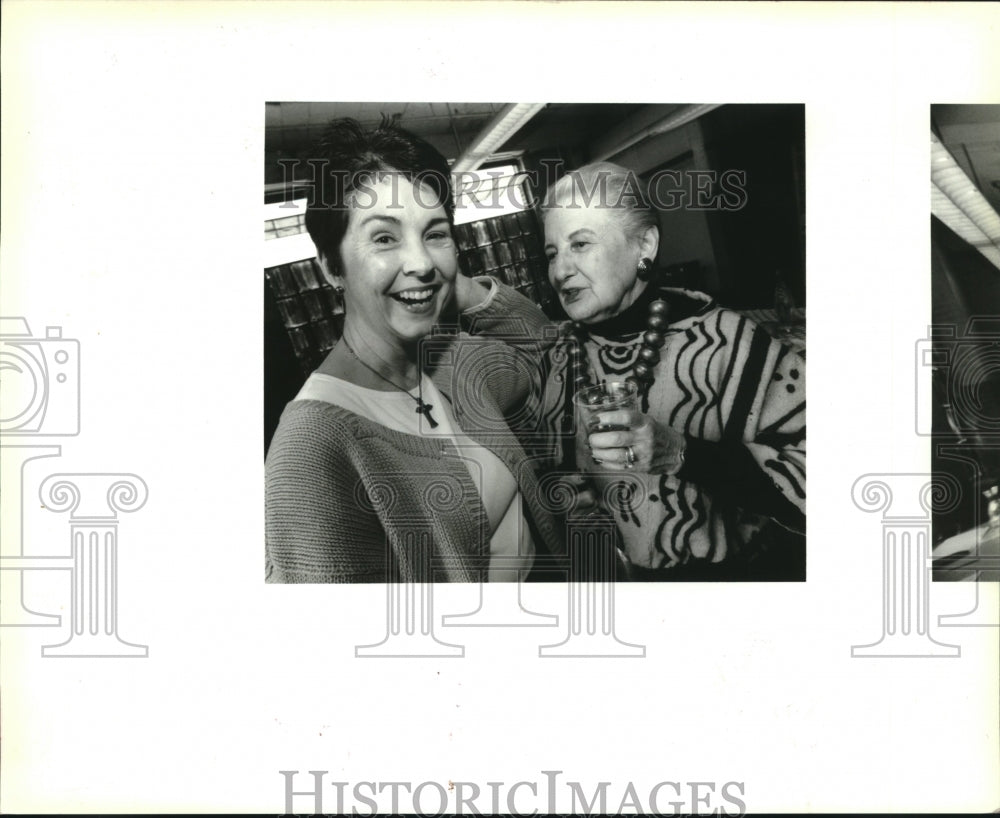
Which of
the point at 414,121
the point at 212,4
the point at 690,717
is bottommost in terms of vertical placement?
the point at 690,717

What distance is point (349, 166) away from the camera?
2.05m

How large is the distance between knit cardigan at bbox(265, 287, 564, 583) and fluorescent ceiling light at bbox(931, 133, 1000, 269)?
97cm

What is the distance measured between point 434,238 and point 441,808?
1.32m

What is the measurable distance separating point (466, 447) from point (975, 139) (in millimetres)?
1390

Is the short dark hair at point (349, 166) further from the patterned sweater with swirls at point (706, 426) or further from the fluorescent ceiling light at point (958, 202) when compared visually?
the fluorescent ceiling light at point (958, 202)

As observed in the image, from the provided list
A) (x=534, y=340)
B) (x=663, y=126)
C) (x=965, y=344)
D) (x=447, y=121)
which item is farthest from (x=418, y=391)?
(x=965, y=344)

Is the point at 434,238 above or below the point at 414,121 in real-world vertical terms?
below

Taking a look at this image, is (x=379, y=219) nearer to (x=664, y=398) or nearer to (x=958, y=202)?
(x=664, y=398)

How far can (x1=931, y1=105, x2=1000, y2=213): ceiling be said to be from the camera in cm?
209

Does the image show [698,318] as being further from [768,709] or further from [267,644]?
[267,644]

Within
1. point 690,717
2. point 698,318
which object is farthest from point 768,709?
point 698,318

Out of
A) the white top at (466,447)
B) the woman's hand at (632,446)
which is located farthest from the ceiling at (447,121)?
the woman's hand at (632,446)

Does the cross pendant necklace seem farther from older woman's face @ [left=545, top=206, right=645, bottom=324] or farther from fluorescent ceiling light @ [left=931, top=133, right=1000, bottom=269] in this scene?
fluorescent ceiling light @ [left=931, top=133, right=1000, bottom=269]

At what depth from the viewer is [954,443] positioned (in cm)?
212
